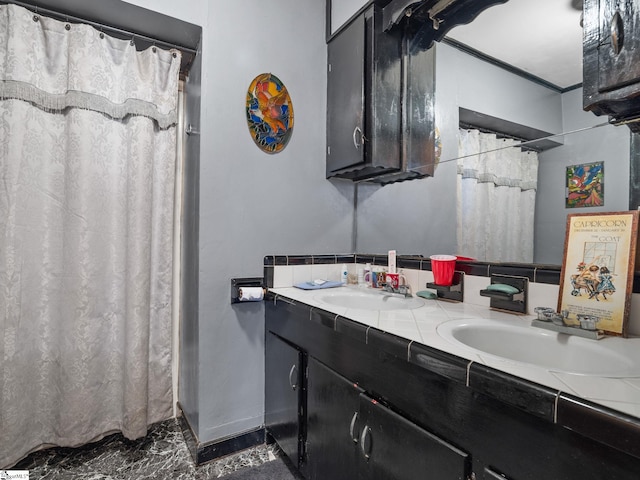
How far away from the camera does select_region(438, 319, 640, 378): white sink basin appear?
732mm

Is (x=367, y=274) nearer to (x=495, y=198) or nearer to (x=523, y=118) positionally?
(x=495, y=198)

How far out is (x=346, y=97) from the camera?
5.64ft

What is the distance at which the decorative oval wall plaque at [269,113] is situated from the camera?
167cm

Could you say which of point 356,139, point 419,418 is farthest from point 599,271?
point 356,139

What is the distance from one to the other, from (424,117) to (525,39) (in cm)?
51

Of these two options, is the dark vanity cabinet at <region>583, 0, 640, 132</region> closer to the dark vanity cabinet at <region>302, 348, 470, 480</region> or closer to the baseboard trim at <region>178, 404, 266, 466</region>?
the dark vanity cabinet at <region>302, 348, 470, 480</region>

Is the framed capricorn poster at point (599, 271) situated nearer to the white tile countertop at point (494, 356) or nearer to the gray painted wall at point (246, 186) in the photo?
the white tile countertop at point (494, 356)

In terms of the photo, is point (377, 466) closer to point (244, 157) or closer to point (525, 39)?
point (244, 157)

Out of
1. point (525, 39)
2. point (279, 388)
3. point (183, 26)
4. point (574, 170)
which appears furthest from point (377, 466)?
point (183, 26)

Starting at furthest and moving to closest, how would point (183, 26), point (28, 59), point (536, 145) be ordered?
1. point (183, 26)
2. point (28, 59)
3. point (536, 145)

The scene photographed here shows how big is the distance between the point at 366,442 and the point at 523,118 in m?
1.26

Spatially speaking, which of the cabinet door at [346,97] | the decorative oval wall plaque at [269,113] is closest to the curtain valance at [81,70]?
the decorative oval wall plaque at [269,113]

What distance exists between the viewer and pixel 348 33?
1.70 m

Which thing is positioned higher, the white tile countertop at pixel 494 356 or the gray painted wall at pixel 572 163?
the gray painted wall at pixel 572 163
